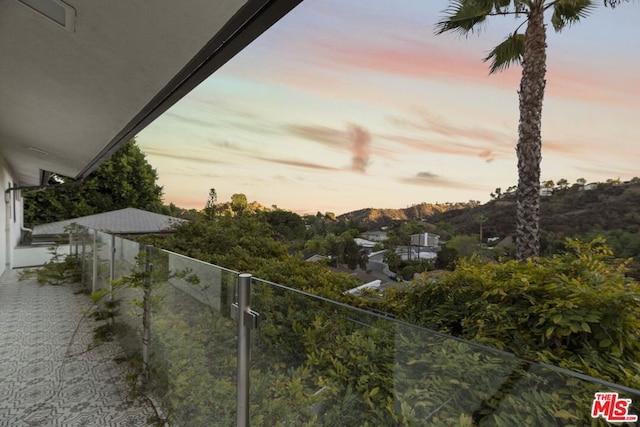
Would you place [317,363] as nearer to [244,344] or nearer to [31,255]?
[244,344]

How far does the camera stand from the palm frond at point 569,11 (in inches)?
287

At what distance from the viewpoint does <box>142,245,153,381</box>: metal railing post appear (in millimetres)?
3035

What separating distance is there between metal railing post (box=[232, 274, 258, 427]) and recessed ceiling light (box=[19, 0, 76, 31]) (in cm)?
183

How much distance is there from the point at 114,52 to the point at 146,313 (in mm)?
2088

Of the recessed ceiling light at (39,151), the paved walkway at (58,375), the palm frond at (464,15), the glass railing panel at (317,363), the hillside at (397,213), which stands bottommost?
the paved walkway at (58,375)

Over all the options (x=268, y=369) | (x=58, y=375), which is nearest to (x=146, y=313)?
(x=58, y=375)

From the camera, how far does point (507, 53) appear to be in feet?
26.8

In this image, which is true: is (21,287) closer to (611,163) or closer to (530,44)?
(530,44)

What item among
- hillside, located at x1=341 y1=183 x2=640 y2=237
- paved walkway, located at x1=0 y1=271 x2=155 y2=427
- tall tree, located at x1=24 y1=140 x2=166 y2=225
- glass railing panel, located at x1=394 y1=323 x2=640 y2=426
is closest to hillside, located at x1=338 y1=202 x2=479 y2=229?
hillside, located at x1=341 y1=183 x2=640 y2=237

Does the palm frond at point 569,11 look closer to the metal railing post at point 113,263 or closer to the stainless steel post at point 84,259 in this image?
the metal railing post at point 113,263

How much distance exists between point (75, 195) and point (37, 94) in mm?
21759

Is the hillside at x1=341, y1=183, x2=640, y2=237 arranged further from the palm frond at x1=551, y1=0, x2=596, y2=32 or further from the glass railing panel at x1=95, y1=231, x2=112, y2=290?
the glass railing panel at x1=95, y1=231, x2=112, y2=290

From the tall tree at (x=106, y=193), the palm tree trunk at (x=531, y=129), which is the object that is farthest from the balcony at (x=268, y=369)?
the tall tree at (x=106, y=193)

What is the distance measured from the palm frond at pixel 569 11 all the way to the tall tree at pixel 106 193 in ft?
68.9
